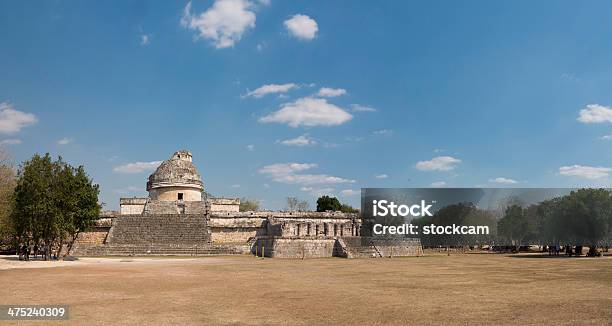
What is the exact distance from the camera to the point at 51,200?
107ft

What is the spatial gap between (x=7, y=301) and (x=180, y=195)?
4239 cm

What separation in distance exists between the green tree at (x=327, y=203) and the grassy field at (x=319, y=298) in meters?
57.1

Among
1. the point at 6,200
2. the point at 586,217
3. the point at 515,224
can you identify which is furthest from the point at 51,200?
the point at 515,224

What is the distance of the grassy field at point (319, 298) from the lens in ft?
34.7

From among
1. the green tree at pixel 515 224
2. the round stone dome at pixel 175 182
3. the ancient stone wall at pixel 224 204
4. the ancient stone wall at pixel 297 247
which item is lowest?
the ancient stone wall at pixel 297 247

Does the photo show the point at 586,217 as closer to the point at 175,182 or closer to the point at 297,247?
the point at 297,247

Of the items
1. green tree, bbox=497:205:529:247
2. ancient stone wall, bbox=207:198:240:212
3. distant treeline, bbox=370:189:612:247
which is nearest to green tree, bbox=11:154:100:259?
ancient stone wall, bbox=207:198:240:212

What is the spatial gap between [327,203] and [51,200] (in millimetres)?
50304

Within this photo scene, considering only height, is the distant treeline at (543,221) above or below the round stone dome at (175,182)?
below

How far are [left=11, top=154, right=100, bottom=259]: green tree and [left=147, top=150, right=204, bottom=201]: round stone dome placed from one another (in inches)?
781

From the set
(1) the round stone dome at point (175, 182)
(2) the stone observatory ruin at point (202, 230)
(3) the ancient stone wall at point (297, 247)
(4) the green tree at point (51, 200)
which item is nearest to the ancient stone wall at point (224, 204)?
(2) the stone observatory ruin at point (202, 230)

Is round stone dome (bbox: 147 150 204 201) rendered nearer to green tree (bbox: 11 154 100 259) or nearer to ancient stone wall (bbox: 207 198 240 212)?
ancient stone wall (bbox: 207 198 240 212)

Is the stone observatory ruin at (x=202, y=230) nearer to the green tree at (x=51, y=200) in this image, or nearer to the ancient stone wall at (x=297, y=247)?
the ancient stone wall at (x=297, y=247)

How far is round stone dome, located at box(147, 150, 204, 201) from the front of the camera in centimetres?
5453
